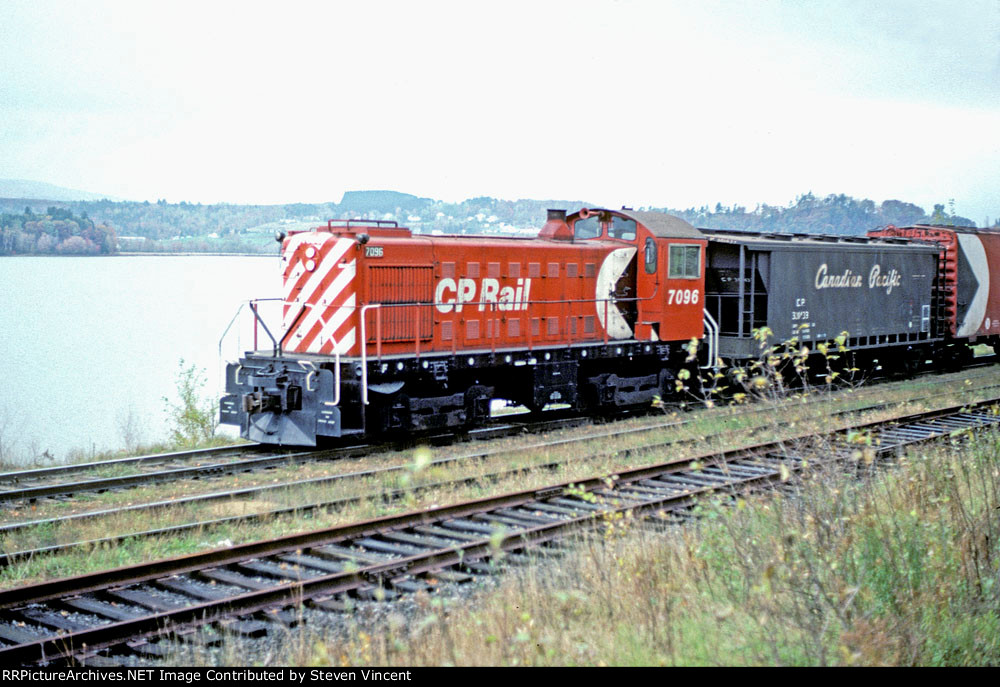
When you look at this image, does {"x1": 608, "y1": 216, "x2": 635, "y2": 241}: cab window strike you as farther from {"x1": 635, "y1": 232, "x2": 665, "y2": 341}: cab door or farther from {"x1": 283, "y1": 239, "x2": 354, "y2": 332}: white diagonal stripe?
{"x1": 283, "y1": 239, "x2": 354, "y2": 332}: white diagonal stripe

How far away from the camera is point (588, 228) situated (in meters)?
16.8

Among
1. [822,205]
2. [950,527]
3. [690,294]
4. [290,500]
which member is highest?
[822,205]

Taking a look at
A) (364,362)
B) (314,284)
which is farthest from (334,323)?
(364,362)

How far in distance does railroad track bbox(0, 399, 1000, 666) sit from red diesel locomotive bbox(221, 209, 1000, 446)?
12.3 feet

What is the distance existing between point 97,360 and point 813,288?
106 ft

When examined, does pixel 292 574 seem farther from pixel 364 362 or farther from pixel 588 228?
pixel 588 228

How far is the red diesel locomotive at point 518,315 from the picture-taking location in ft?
42.9

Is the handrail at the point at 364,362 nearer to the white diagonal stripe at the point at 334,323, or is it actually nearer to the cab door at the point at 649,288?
the white diagonal stripe at the point at 334,323

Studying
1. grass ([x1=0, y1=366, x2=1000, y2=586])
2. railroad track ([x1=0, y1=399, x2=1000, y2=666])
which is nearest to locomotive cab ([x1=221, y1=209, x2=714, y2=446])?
grass ([x1=0, y1=366, x2=1000, y2=586])
